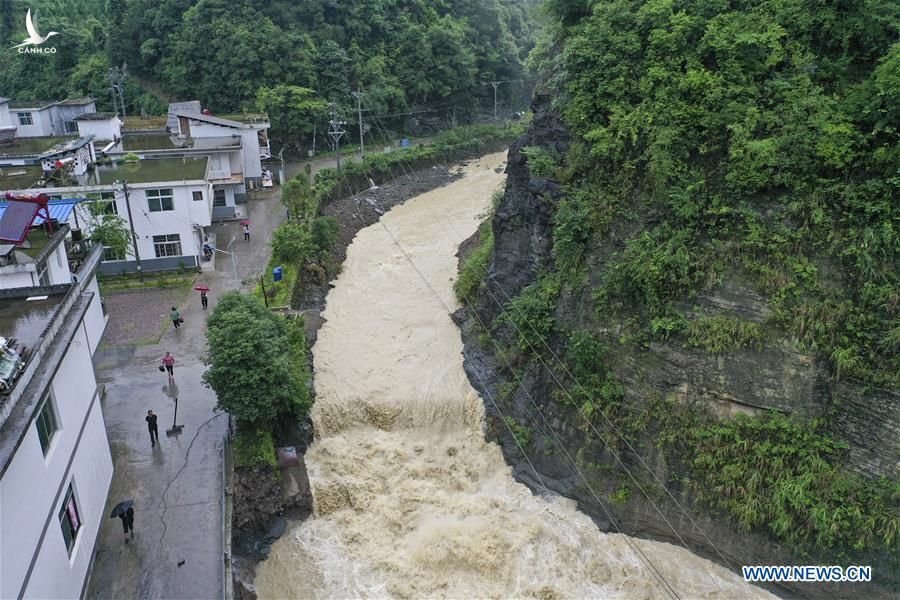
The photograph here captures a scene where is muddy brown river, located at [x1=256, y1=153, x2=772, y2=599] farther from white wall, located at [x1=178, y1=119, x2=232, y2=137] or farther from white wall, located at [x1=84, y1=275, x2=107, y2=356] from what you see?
white wall, located at [x1=178, y1=119, x2=232, y2=137]

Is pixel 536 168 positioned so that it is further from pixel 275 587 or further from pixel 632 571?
pixel 275 587

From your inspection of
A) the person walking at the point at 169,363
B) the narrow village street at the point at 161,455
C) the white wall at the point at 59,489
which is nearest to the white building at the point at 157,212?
the narrow village street at the point at 161,455

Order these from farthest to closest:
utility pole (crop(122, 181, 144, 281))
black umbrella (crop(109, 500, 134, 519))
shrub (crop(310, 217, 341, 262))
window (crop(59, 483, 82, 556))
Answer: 1. shrub (crop(310, 217, 341, 262))
2. utility pole (crop(122, 181, 144, 281))
3. black umbrella (crop(109, 500, 134, 519))
4. window (crop(59, 483, 82, 556))

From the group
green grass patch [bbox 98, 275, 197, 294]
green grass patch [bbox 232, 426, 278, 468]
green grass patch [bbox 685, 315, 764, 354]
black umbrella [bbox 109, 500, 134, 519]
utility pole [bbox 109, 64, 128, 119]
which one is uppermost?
utility pole [bbox 109, 64, 128, 119]

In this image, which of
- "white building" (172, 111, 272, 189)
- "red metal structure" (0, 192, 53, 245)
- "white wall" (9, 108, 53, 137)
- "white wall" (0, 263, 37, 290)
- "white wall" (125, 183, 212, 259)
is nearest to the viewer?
"white wall" (0, 263, 37, 290)

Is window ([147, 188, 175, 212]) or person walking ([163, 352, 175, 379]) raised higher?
window ([147, 188, 175, 212])

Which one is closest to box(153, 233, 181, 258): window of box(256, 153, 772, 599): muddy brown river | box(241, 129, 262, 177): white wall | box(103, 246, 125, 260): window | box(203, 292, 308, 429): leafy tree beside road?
box(103, 246, 125, 260): window

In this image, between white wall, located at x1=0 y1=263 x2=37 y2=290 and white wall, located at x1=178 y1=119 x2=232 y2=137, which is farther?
white wall, located at x1=178 y1=119 x2=232 y2=137
